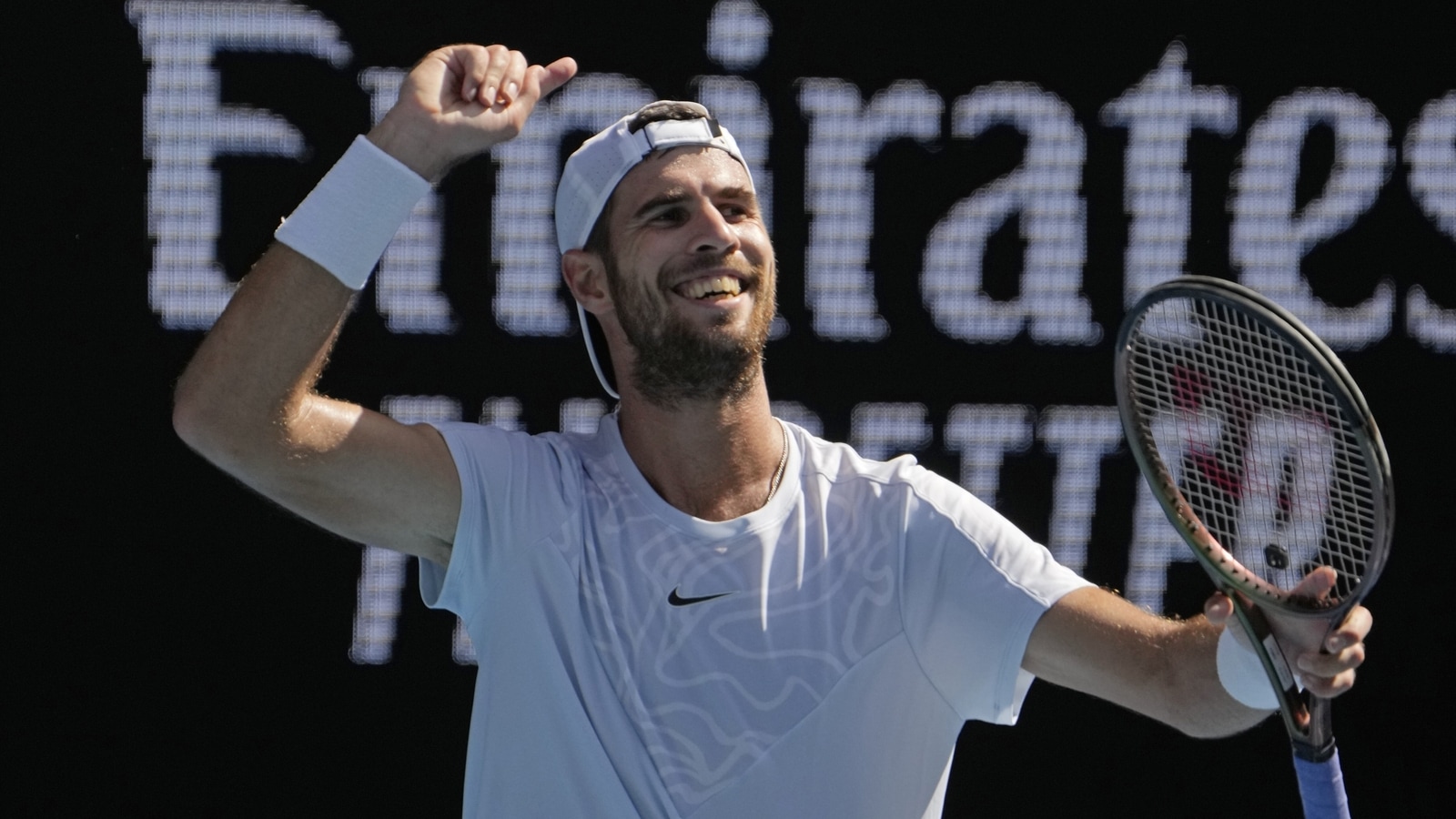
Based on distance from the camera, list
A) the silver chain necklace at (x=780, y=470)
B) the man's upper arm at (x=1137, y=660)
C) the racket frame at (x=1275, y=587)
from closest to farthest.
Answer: the racket frame at (x=1275, y=587) → the man's upper arm at (x=1137, y=660) → the silver chain necklace at (x=780, y=470)

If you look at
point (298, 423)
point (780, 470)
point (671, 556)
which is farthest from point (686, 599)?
point (298, 423)

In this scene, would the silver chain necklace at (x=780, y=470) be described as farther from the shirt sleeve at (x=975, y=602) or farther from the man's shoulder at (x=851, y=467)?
the shirt sleeve at (x=975, y=602)

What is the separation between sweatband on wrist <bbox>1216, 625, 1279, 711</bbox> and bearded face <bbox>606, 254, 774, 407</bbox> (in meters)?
0.74

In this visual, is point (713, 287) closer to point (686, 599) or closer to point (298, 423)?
point (686, 599)

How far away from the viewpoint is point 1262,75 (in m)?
3.32

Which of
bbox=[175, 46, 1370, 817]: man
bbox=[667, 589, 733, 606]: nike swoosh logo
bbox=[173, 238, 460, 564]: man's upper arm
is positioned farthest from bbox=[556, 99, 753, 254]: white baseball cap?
bbox=[667, 589, 733, 606]: nike swoosh logo

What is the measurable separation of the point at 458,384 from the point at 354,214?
108cm

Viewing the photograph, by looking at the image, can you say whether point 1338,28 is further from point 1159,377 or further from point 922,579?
point 922,579

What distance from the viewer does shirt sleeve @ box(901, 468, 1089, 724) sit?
2.39m

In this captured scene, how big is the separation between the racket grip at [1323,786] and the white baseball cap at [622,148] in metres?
1.13

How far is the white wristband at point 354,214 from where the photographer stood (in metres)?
2.19

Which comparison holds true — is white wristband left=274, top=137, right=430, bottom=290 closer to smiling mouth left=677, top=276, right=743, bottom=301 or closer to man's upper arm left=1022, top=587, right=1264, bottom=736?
smiling mouth left=677, top=276, right=743, bottom=301

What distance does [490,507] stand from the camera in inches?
93.7

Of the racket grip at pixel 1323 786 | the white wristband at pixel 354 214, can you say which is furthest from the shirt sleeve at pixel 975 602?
the white wristband at pixel 354 214
